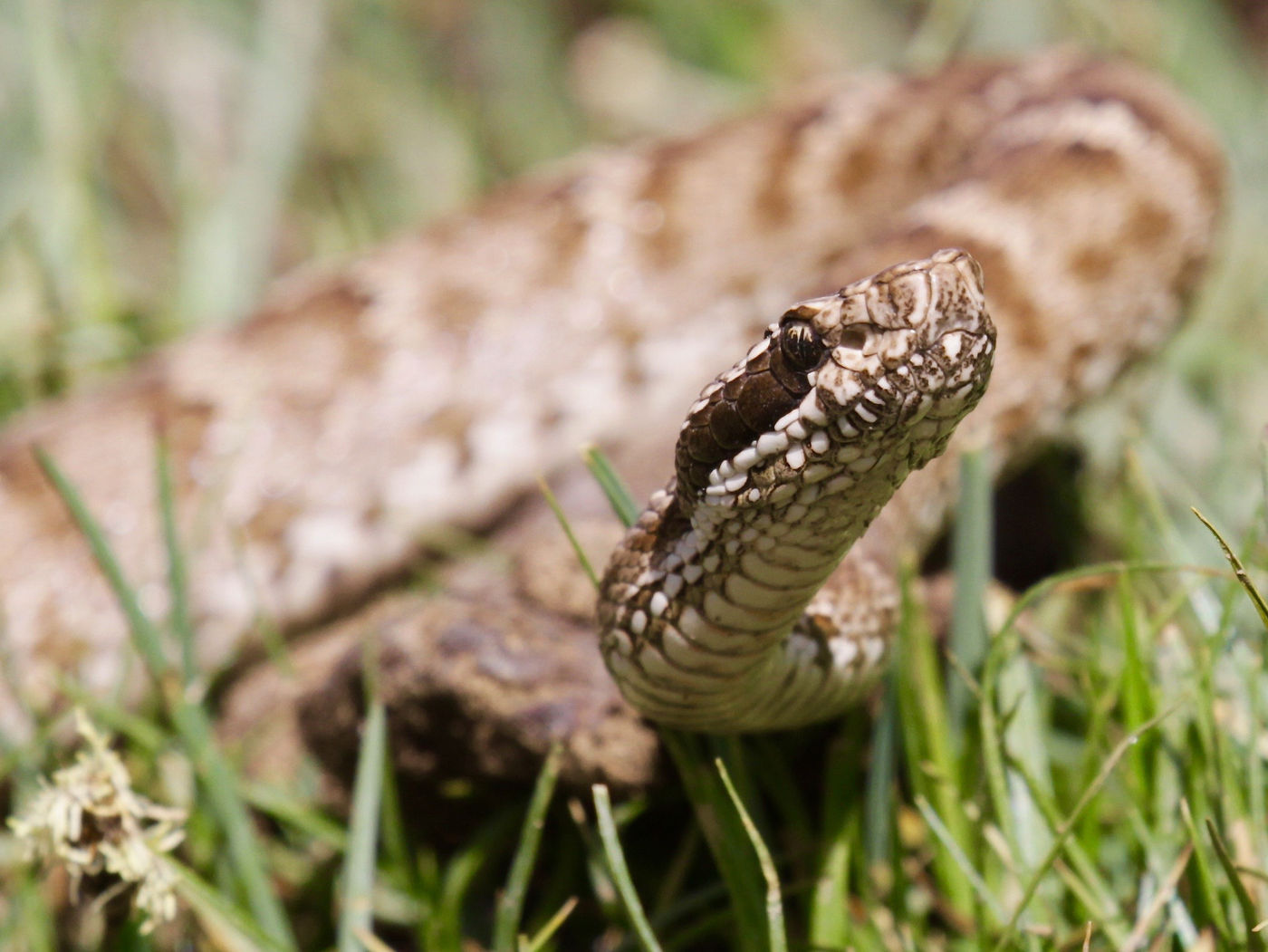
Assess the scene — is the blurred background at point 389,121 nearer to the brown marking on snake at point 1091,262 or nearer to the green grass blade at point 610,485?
the brown marking on snake at point 1091,262

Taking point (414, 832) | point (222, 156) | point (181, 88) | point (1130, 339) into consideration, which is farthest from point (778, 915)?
point (181, 88)

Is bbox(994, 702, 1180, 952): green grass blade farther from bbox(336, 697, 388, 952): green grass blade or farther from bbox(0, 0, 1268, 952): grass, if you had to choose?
bbox(336, 697, 388, 952): green grass blade

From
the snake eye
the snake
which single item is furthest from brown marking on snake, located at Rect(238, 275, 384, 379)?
the snake eye

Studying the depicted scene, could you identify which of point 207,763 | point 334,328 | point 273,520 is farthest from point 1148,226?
point 207,763

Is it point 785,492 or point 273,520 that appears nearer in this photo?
point 785,492

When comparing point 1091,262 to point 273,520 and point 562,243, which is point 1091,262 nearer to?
point 562,243

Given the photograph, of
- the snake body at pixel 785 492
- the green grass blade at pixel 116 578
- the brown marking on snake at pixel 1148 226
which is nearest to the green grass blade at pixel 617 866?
the snake body at pixel 785 492

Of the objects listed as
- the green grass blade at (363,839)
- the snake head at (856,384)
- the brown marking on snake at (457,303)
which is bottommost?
the green grass blade at (363,839)

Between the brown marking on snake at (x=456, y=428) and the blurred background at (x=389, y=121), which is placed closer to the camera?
the brown marking on snake at (x=456, y=428)
